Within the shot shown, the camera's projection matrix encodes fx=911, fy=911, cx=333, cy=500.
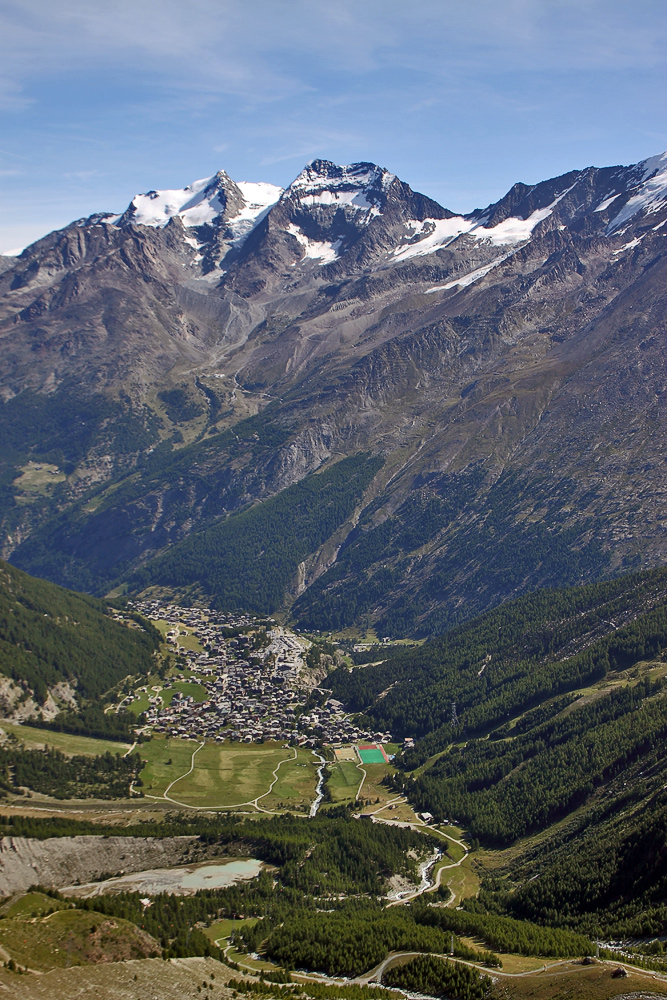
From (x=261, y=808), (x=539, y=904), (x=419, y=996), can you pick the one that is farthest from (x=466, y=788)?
(x=419, y=996)

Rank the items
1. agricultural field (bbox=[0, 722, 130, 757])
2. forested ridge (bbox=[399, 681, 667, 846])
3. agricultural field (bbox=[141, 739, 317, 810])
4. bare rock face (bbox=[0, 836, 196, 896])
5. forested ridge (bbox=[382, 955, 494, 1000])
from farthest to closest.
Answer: agricultural field (bbox=[0, 722, 130, 757]) < agricultural field (bbox=[141, 739, 317, 810]) < forested ridge (bbox=[399, 681, 667, 846]) < bare rock face (bbox=[0, 836, 196, 896]) < forested ridge (bbox=[382, 955, 494, 1000])

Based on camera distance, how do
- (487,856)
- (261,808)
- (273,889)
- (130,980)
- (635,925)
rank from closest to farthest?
1. (130,980)
2. (635,925)
3. (273,889)
4. (487,856)
5. (261,808)

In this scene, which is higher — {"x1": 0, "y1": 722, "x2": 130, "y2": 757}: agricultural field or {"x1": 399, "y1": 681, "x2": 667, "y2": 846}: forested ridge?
{"x1": 399, "y1": 681, "x2": 667, "y2": 846}: forested ridge

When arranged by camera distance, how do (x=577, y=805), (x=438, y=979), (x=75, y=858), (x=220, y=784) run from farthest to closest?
(x=220, y=784) → (x=577, y=805) → (x=75, y=858) → (x=438, y=979)

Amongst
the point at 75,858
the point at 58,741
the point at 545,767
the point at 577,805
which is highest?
the point at 545,767

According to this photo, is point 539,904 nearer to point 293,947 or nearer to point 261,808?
point 293,947

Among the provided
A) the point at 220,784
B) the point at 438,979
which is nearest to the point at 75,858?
the point at 220,784

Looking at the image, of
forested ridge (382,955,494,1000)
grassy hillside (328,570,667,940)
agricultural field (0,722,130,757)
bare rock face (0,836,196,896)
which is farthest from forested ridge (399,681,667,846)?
agricultural field (0,722,130,757)

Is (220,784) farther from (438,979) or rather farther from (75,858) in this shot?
(438,979)

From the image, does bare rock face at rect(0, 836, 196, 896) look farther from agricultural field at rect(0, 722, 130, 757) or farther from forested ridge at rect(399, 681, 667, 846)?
forested ridge at rect(399, 681, 667, 846)
